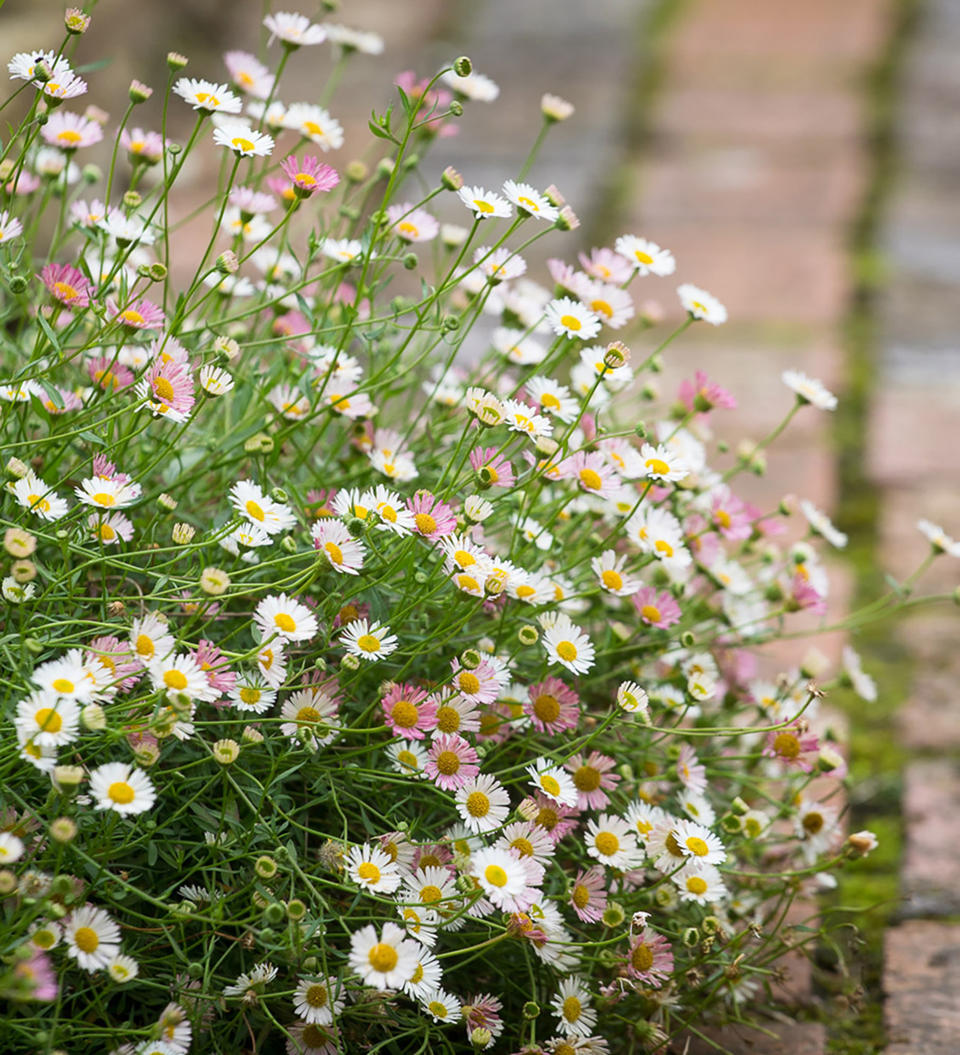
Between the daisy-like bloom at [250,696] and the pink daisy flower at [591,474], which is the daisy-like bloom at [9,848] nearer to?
the daisy-like bloom at [250,696]

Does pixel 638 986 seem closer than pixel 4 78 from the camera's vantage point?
Yes

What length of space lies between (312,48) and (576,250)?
1451mm

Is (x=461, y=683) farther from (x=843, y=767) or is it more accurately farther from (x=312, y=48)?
(x=312, y=48)

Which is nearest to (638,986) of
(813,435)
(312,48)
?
(813,435)

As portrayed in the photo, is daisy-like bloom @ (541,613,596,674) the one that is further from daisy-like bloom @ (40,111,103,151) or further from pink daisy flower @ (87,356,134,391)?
daisy-like bloom @ (40,111,103,151)

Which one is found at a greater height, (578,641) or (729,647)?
(578,641)

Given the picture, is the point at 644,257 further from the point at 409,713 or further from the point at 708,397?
the point at 409,713

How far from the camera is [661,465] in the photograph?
0.97 m

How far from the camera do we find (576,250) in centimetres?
226

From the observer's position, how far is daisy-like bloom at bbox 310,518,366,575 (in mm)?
832

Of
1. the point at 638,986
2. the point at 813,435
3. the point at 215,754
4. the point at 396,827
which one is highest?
the point at 215,754

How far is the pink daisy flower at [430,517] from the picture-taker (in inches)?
34.7

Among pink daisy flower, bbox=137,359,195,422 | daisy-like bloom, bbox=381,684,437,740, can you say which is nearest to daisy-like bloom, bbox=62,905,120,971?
daisy-like bloom, bbox=381,684,437,740

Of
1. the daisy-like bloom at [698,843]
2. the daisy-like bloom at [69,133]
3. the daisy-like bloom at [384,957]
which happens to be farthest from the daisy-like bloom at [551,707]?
the daisy-like bloom at [69,133]
